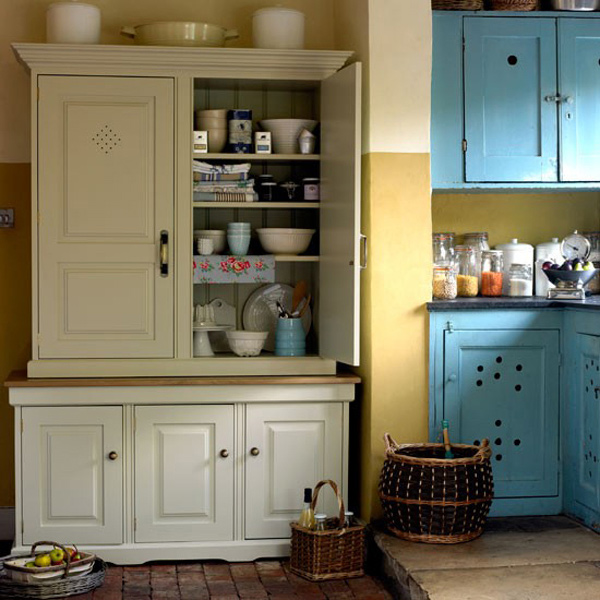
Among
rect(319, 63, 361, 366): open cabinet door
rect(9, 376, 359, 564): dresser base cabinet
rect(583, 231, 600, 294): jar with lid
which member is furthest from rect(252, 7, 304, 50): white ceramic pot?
rect(583, 231, 600, 294): jar with lid

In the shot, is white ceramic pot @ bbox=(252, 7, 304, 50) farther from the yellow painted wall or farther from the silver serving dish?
the silver serving dish

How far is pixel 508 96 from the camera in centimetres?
464

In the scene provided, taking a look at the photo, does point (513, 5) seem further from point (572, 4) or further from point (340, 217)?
point (340, 217)

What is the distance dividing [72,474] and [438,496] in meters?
1.53

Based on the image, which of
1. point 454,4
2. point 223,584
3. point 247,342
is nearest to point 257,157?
point 247,342

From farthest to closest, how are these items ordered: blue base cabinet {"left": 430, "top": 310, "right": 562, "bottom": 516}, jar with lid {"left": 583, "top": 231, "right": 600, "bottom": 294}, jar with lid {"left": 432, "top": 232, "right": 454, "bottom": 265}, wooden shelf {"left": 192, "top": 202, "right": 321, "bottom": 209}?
jar with lid {"left": 583, "top": 231, "right": 600, "bottom": 294} < jar with lid {"left": 432, "top": 232, "right": 454, "bottom": 265} < wooden shelf {"left": 192, "top": 202, "right": 321, "bottom": 209} < blue base cabinet {"left": 430, "top": 310, "right": 562, "bottom": 516}

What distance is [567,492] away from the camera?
4.48 metres

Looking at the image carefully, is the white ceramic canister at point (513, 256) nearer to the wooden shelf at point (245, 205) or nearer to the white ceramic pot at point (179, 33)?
the wooden shelf at point (245, 205)

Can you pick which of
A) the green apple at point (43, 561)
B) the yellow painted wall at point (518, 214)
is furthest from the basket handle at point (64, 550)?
the yellow painted wall at point (518, 214)

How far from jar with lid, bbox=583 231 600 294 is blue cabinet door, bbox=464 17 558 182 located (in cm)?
61

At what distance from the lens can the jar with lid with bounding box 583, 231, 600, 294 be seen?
16.6ft

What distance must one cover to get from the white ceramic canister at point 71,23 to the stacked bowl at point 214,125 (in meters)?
0.58

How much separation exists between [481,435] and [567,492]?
459mm

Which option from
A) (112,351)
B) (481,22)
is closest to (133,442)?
(112,351)
